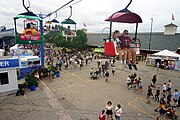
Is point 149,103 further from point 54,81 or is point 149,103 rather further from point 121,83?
point 54,81

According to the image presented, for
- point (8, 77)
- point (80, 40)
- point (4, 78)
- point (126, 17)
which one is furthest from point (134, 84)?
point (80, 40)

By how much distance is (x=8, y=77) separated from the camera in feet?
39.1

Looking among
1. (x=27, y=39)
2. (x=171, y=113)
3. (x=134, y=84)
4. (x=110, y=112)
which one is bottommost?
(x=171, y=113)

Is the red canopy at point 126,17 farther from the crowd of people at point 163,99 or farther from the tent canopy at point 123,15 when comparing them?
the crowd of people at point 163,99

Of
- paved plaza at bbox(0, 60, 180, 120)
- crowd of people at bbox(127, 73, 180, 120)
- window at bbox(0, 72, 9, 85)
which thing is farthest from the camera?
window at bbox(0, 72, 9, 85)

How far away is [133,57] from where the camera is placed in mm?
6180

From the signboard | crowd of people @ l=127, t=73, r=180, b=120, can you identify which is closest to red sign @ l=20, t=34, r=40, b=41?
the signboard

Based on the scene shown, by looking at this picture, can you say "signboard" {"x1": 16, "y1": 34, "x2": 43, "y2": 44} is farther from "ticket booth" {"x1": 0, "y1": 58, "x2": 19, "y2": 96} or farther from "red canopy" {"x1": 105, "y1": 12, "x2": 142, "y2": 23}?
"red canopy" {"x1": 105, "y1": 12, "x2": 142, "y2": 23}

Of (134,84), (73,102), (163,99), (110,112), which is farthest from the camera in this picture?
(134,84)

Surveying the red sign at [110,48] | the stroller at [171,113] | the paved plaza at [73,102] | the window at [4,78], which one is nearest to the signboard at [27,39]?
the window at [4,78]

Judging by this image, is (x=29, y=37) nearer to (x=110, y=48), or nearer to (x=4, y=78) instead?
(x=4, y=78)

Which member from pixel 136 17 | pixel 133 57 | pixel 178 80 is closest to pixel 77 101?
pixel 133 57

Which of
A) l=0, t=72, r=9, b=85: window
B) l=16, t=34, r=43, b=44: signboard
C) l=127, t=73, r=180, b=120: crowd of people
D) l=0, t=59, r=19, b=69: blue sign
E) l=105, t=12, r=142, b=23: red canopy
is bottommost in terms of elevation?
l=127, t=73, r=180, b=120: crowd of people

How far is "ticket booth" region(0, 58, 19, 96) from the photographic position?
37.9 feet
